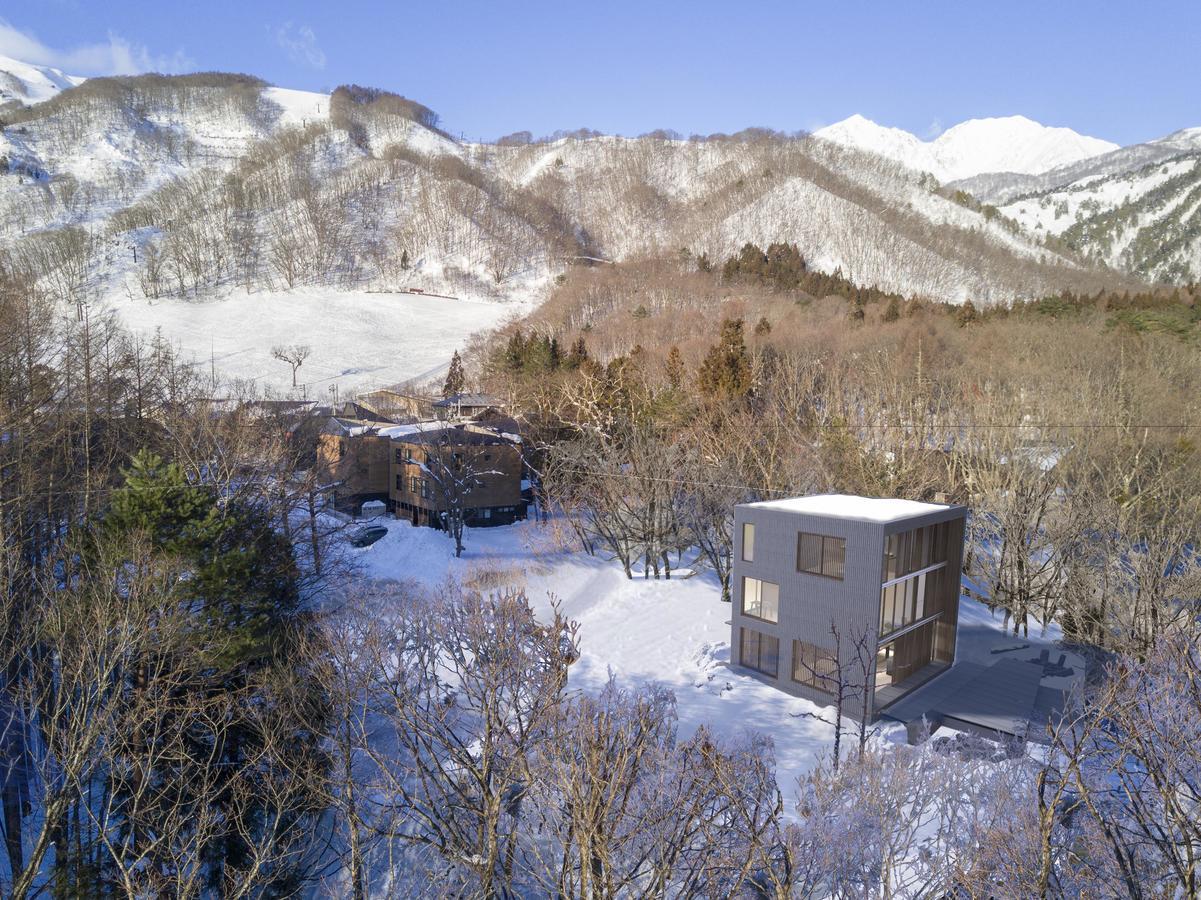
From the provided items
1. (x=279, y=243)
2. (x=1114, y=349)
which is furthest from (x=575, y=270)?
(x=1114, y=349)

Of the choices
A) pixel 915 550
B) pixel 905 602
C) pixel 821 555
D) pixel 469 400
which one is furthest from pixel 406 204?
pixel 905 602

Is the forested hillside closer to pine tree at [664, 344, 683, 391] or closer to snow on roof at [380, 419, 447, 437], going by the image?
pine tree at [664, 344, 683, 391]

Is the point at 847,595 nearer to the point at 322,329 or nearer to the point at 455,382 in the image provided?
the point at 455,382

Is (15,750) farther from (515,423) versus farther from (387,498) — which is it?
(515,423)

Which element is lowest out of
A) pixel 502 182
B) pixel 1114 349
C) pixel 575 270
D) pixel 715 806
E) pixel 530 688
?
pixel 715 806

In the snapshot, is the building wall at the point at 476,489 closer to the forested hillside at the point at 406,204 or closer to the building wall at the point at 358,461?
the building wall at the point at 358,461

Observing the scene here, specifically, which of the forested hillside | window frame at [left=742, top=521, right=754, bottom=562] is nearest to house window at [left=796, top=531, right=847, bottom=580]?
window frame at [left=742, top=521, right=754, bottom=562]
